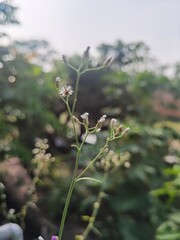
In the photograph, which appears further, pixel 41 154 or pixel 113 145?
pixel 113 145

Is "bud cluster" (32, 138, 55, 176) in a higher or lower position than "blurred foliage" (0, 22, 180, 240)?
higher

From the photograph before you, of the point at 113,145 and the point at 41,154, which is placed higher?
the point at 41,154

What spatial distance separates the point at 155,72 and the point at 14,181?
3.75 feet

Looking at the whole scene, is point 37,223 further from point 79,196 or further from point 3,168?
point 79,196

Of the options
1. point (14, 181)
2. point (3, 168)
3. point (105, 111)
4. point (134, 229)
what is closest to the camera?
point (3, 168)

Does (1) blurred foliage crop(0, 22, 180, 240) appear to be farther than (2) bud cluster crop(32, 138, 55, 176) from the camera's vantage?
Yes

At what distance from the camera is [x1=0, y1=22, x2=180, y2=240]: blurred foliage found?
1.74 m

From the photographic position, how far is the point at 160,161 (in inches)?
77.3

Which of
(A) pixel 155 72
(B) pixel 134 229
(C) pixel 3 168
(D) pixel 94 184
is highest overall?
(A) pixel 155 72

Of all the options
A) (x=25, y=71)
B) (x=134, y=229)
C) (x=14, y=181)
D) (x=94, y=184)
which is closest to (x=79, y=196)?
(x=94, y=184)

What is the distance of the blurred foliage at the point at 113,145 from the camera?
174cm

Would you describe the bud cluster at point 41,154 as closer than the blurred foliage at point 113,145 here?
Yes

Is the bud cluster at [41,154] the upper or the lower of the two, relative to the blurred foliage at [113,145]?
upper

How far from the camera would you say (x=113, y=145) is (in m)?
1.94
